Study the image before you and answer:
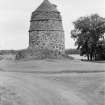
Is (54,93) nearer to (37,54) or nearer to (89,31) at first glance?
(37,54)

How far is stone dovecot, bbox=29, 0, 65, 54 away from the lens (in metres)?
41.2

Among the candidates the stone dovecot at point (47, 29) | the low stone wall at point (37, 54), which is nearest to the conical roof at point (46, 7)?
the stone dovecot at point (47, 29)

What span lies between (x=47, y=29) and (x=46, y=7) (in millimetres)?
3729

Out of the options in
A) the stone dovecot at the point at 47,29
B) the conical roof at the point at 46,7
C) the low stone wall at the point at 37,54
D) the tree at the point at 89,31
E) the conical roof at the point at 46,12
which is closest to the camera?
the low stone wall at the point at 37,54

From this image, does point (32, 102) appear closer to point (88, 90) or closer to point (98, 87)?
point (88, 90)

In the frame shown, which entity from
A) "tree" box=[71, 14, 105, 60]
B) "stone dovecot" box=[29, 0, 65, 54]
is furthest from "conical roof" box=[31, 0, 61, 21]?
"tree" box=[71, 14, 105, 60]

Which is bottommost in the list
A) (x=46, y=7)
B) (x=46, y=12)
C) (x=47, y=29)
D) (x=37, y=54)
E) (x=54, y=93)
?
(x=54, y=93)

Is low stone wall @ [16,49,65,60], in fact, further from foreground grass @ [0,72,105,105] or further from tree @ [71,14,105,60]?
tree @ [71,14,105,60]

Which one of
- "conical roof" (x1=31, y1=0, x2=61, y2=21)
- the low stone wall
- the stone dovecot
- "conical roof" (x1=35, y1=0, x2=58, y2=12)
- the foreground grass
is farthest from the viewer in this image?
"conical roof" (x1=35, y1=0, x2=58, y2=12)

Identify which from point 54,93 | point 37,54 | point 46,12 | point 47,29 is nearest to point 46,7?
point 46,12

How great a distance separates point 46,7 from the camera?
140 feet

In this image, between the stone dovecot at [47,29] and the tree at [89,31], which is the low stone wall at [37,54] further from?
the tree at [89,31]

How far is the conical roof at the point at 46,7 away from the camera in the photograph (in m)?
42.4

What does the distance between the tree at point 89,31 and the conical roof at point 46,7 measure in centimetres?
1729
